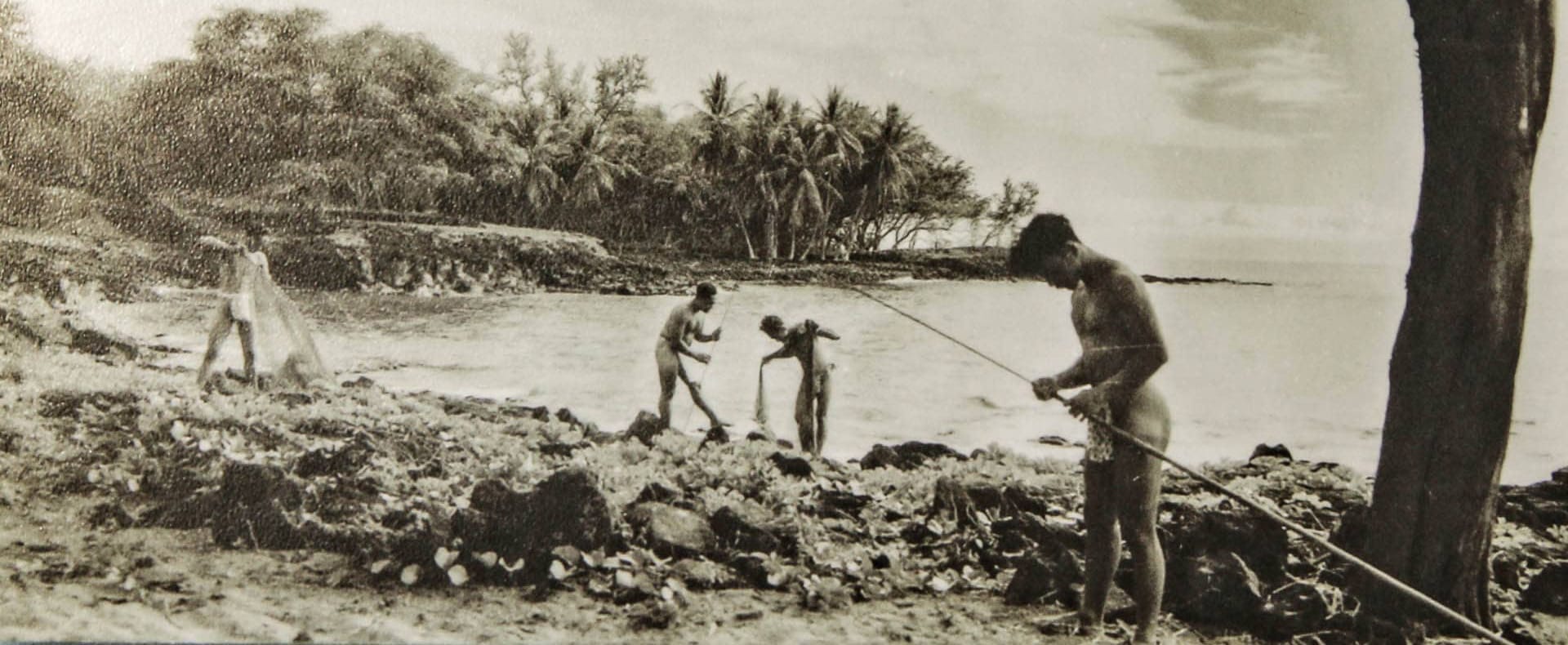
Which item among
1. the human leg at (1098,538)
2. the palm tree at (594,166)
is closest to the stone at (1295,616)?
the human leg at (1098,538)

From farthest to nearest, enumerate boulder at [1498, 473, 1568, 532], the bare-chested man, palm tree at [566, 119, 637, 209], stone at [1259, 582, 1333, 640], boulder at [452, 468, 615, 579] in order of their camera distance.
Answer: palm tree at [566, 119, 637, 209] → boulder at [1498, 473, 1568, 532] → boulder at [452, 468, 615, 579] → stone at [1259, 582, 1333, 640] → the bare-chested man

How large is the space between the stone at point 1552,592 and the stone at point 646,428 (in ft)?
9.35

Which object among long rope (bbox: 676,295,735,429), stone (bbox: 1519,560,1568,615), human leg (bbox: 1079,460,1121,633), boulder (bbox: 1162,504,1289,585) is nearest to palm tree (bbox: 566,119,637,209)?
Answer: long rope (bbox: 676,295,735,429)

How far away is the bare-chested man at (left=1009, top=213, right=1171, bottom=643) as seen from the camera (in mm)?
3277

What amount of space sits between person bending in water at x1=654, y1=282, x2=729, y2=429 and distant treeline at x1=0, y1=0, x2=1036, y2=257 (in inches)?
8.5

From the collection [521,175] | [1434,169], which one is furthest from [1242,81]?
[521,175]

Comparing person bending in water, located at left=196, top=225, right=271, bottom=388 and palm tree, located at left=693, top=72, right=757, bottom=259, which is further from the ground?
palm tree, located at left=693, top=72, right=757, bottom=259

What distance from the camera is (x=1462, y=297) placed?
333cm

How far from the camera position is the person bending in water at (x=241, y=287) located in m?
3.86

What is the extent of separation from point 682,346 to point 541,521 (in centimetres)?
73

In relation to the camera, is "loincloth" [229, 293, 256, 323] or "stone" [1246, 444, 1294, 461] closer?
"stone" [1246, 444, 1294, 461]

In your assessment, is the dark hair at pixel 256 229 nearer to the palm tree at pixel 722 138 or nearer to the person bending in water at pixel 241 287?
the person bending in water at pixel 241 287

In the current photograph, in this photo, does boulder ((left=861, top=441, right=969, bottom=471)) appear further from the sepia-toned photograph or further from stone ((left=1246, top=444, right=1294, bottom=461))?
stone ((left=1246, top=444, right=1294, bottom=461))

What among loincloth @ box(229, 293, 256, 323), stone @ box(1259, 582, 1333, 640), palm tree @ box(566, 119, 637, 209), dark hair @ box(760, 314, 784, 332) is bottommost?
stone @ box(1259, 582, 1333, 640)
